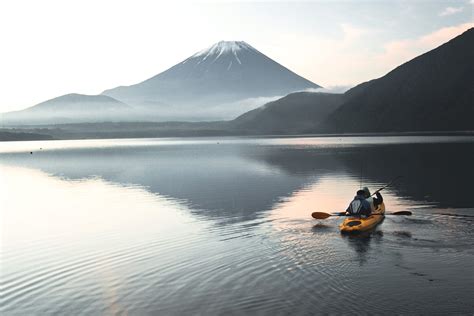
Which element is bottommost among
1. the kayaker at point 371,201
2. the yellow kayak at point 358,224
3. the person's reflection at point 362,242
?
the person's reflection at point 362,242

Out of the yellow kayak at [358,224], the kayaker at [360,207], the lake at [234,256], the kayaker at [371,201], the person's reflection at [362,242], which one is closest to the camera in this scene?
the lake at [234,256]

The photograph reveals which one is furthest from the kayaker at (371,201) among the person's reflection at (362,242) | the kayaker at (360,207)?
the person's reflection at (362,242)

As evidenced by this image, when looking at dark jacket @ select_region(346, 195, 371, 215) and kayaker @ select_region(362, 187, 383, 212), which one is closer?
dark jacket @ select_region(346, 195, 371, 215)

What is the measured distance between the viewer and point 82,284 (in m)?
17.8

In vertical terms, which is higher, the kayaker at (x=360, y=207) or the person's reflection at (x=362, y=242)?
the kayaker at (x=360, y=207)

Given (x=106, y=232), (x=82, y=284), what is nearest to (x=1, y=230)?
(x=106, y=232)

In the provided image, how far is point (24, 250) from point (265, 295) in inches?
523

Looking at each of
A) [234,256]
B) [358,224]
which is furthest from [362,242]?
[234,256]

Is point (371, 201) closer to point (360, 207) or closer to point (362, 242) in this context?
point (360, 207)

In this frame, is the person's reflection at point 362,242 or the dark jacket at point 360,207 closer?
the person's reflection at point 362,242

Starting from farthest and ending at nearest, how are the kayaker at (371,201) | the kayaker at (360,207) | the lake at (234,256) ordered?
the kayaker at (371,201) < the kayaker at (360,207) < the lake at (234,256)

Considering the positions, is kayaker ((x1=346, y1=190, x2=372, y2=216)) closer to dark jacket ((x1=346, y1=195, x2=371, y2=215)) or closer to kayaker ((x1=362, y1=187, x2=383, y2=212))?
dark jacket ((x1=346, y1=195, x2=371, y2=215))

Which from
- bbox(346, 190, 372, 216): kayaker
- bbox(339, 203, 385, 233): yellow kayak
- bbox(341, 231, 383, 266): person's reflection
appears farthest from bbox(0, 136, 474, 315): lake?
bbox(346, 190, 372, 216): kayaker

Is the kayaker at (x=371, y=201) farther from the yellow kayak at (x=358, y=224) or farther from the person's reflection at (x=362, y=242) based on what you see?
the person's reflection at (x=362, y=242)
